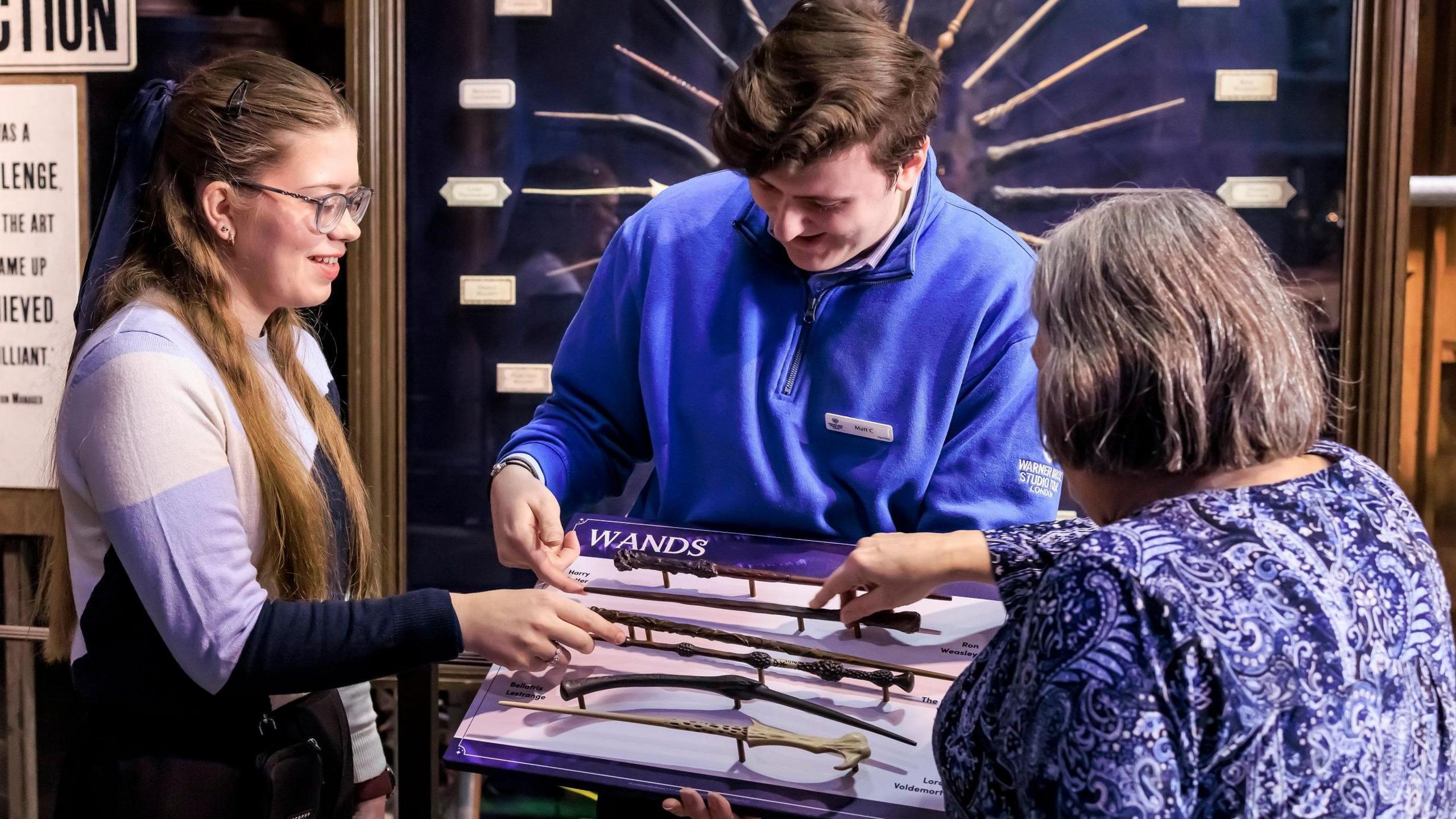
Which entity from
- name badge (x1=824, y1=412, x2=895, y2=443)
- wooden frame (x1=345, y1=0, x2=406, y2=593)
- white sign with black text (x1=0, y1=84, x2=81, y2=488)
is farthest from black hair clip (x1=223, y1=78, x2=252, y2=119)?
white sign with black text (x1=0, y1=84, x2=81, y2=488)

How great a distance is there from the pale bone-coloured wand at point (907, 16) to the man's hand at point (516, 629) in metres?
1.90

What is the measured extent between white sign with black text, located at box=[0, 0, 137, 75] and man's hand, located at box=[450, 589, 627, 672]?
2245mm

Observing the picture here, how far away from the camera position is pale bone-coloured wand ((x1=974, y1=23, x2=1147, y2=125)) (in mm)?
2713

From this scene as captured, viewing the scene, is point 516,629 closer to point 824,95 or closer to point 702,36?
point 824,95

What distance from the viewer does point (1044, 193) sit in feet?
9.09

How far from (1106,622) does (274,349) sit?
4.21ft

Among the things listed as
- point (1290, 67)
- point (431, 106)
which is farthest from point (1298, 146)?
point (431, 106)

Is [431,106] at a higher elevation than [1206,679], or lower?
higher

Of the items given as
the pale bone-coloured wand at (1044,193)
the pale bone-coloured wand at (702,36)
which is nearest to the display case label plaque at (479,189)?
the pale bone-coloured wand at (702,36)

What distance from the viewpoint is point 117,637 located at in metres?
1.35

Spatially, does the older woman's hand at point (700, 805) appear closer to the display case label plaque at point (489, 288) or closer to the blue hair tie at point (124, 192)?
the blue hair tie at point (124, 192)

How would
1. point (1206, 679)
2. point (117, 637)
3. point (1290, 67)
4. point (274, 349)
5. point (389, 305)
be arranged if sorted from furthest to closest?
point (389, 305) → point (1290, 67) → point (274, 349) → point (117, 637) → point (1206, 679)

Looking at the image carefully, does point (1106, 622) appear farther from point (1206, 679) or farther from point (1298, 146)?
point (1298, 146)

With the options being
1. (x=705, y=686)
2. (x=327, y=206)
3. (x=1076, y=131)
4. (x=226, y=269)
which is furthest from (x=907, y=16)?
(x=705, y=686)
